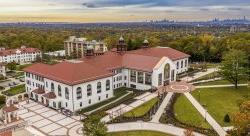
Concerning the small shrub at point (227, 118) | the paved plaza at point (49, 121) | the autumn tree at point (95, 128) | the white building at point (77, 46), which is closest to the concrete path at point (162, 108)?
the small shrub at point (227, 118)

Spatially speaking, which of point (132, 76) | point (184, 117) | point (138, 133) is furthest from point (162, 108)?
point (132, 76)

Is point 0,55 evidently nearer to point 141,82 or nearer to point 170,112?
point 141,82

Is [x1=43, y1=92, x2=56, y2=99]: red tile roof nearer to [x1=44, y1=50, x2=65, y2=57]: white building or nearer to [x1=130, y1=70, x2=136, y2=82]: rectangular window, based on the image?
[x1=130, y1=70, x2=136, y2=82]: rectangular window

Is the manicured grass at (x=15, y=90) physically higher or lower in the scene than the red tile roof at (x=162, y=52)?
lower

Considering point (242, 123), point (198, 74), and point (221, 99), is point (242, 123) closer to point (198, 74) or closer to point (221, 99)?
point (221, 99)

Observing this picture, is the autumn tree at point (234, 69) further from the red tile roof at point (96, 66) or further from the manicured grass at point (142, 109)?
the manicured grass at point (142, 109)

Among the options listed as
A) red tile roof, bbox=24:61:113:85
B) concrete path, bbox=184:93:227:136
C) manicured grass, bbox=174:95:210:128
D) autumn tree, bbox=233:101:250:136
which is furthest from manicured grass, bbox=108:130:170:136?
red tile roof, bbox=24:61:113:85

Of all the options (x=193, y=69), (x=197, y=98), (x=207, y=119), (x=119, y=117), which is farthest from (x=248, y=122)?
(x=193, y=69)
